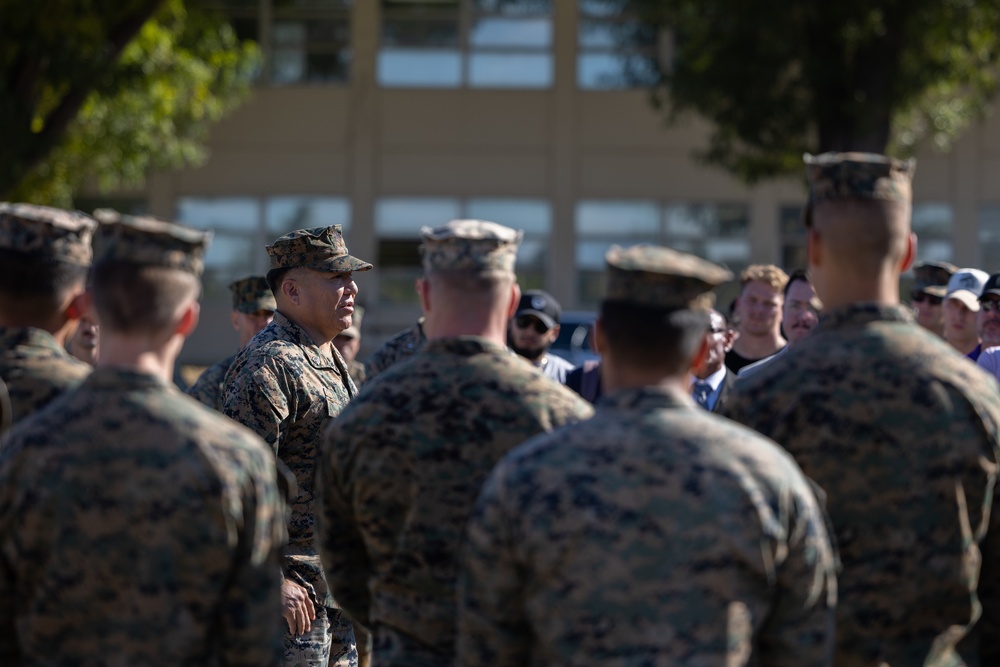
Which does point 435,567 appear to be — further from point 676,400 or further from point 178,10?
point 178,10

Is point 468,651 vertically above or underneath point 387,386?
underneath

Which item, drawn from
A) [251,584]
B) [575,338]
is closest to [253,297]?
[251,584]

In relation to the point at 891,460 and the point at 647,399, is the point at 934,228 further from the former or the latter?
the point at 647,399

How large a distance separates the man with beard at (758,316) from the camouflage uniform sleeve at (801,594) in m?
4.57

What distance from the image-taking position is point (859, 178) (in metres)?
3.75

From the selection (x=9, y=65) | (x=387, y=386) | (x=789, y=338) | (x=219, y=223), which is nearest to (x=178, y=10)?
(x=9, y=65)

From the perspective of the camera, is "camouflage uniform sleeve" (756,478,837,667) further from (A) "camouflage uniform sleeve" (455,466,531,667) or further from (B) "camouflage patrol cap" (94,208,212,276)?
(B) "camouflage patrol cap" (94,208,212,276)

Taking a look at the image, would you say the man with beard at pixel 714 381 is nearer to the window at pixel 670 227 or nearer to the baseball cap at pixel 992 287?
the baseball cap at pixel 992 287

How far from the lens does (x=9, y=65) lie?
53.4 feet

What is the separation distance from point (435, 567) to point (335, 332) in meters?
2.55

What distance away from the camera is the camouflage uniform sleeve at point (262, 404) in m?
5.61

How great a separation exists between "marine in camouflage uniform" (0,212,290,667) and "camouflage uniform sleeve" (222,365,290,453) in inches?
90.2

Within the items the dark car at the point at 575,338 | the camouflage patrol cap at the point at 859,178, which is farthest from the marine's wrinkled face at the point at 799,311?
the dark car at the point at 575,338

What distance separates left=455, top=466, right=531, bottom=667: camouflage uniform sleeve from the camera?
3105mm
